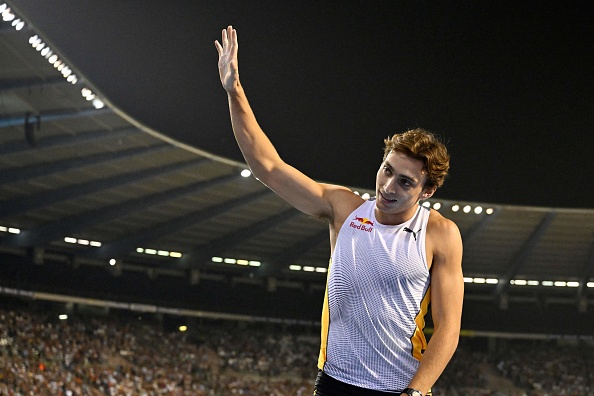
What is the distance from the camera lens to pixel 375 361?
145 inches

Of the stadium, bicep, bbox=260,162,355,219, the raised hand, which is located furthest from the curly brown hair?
the stadium

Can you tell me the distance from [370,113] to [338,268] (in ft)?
66.6

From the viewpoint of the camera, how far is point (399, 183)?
3637mm

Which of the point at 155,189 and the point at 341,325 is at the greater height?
the point at 155,189

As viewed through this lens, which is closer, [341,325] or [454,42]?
[341,325]

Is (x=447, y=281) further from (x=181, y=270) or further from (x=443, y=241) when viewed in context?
(x=181, y=270)

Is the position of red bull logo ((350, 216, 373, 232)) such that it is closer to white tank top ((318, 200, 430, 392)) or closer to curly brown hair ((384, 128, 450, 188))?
white tank top ((318, 200, 430, 392))

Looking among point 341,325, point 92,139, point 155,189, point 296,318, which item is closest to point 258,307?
point 296,318

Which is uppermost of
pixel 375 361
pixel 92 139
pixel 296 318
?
pixel 92 139

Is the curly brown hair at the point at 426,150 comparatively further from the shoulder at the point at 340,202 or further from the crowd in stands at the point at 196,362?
the crowd in stands at the point at 196,362

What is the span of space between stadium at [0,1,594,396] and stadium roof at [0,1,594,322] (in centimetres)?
9

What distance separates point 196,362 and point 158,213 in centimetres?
706

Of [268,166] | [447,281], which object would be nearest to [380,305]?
[447,281]

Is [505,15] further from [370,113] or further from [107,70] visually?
[107,70]
